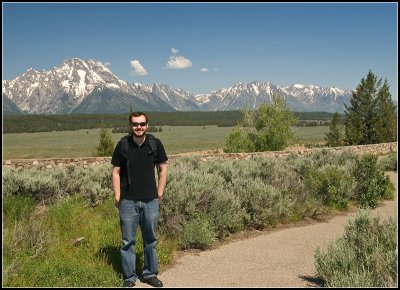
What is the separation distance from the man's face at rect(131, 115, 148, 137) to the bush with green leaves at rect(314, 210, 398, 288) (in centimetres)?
308

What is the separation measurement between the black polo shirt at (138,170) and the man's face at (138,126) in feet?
0.43

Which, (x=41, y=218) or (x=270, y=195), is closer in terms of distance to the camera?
(x=41, y=218)

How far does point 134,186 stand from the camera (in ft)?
19.3

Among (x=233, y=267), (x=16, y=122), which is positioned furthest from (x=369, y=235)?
(x=16, y=122)

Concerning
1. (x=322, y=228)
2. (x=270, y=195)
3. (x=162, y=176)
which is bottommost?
(x=322, y=228)

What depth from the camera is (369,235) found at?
250 inches

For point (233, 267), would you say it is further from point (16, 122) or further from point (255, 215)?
point (16, 122)

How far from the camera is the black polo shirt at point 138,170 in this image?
5.89 m

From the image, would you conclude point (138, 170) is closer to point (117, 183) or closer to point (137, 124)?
point (117, 183)

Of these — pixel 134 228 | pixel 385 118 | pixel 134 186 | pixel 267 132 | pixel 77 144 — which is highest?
pixel 385 118

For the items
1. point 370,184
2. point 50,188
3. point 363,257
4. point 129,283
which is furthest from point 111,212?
point 370,184

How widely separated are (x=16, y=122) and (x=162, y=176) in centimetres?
19244

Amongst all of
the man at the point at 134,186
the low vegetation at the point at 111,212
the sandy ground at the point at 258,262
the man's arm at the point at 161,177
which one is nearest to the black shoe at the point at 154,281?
the man at the point at 134,186

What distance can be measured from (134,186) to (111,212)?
360 cm
